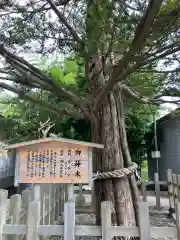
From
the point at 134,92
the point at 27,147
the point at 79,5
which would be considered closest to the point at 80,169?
the point at 27,147

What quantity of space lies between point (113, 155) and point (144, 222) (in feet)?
4.71

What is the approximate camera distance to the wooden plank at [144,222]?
1.84m

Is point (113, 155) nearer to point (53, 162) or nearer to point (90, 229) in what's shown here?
point (53, 162)

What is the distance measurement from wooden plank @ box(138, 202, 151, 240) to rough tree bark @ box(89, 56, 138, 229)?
129cm

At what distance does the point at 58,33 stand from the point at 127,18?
127 cm

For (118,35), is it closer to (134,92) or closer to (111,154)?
(111,154)

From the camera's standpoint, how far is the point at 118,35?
2.31 m

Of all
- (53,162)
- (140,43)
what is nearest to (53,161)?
(53,162)

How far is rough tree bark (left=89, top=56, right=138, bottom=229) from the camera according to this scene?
10.3ft

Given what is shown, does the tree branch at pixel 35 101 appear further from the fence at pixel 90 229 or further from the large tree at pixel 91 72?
the fence at pixel 90 229

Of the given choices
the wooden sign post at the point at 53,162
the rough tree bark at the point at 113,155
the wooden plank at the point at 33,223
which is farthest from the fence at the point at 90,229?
the rough tree bark at the point at 113,155

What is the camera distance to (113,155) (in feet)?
10.7

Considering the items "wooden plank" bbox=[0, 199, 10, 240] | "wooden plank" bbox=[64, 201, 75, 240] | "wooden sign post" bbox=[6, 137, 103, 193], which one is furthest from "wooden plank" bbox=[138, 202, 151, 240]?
"wooden plank" bbox=[0, 199, 10, 240]

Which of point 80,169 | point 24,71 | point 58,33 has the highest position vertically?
point 58,33
